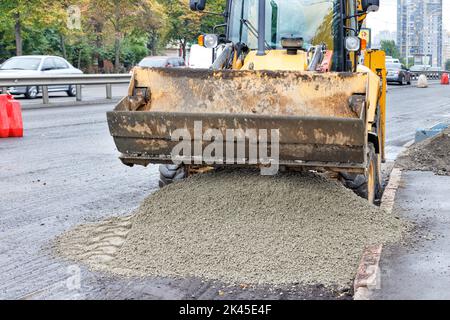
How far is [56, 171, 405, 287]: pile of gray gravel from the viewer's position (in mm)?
5543

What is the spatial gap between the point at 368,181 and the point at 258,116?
1.78 metres

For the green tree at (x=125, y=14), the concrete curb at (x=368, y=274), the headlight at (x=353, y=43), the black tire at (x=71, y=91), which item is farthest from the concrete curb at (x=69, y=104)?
the green tree at (x=125, y=14)

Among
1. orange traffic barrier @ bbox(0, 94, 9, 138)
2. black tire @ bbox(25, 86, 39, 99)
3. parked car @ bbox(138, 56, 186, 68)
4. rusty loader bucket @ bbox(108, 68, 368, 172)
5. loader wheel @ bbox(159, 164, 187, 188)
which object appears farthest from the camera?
parked car @ bbox(138, 56, 186, 68)

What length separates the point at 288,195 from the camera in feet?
21.8

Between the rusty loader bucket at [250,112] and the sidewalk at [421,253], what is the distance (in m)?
0.89

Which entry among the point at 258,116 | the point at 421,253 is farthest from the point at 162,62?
the point at 421,253

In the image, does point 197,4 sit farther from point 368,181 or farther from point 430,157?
point 430,157

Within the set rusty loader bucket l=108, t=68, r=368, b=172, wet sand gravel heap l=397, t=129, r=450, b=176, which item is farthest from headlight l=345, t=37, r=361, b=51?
wet sand gravel heap l=397, t=129, r=450, b=176

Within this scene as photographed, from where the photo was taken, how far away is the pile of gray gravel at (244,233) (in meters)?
5.54

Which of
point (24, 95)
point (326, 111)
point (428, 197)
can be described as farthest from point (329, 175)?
point (24, 95)

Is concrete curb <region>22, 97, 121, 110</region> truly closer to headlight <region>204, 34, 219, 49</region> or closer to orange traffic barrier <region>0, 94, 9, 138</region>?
orange traffic barrier <region>0, 94, 9, 138</region>

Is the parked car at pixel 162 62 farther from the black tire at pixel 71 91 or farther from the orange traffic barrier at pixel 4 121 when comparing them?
the orange traffic barrier at pixel 4 121

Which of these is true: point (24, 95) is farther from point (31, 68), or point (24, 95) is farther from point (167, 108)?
point (167, 108)

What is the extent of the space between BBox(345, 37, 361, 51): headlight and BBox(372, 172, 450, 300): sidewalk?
173 cm
